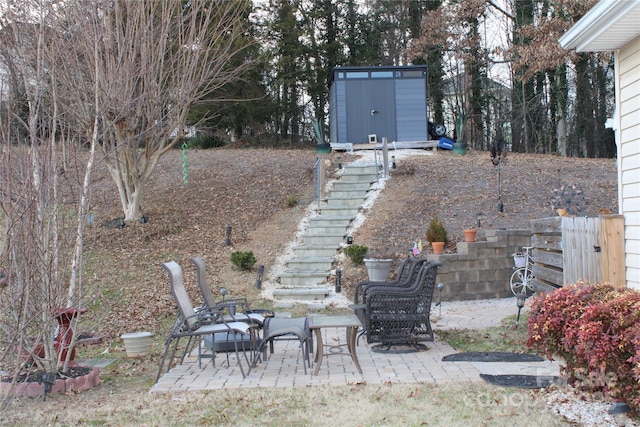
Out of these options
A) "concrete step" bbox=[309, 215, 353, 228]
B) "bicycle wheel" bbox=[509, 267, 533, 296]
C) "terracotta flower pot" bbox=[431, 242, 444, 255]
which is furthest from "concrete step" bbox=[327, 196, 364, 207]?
"bicycle wheel" bbox=[509, 267, 533, 296]

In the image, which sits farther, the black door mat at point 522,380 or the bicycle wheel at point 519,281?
the bicycle wheel at point 519,281

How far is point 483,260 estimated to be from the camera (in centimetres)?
1021

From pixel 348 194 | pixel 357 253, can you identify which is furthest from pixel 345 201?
pixel 357 253

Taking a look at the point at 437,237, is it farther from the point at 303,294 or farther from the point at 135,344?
the point at 135,344

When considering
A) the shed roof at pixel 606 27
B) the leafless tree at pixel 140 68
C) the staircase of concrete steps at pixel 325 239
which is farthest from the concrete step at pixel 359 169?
the shed roof at pixel 606 27

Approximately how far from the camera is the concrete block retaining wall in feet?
32.9

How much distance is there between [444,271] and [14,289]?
21.7ft

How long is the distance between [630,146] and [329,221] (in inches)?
282

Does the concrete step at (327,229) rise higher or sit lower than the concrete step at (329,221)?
lower

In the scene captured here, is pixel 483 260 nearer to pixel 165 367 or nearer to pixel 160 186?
pixel 165 367

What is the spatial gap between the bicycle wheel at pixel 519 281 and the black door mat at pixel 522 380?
518 centimetres

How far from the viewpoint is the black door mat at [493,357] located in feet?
18.9

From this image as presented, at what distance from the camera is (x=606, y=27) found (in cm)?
532

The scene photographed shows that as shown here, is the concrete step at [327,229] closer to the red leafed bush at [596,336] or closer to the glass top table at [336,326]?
the glass top table at [336,326]
